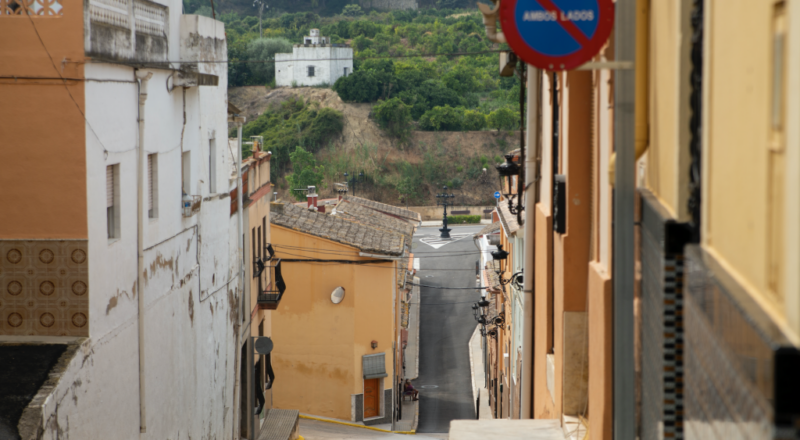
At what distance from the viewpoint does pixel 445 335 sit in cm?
3597

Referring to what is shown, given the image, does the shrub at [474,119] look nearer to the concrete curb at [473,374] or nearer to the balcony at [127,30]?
the concrete curb at [473,374]

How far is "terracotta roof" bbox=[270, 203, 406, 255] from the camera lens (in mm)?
21484

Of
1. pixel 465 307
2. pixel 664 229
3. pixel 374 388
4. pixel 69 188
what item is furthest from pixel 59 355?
pixel 465 307

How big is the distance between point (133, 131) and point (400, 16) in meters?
106

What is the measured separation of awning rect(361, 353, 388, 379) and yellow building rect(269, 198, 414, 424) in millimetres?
28

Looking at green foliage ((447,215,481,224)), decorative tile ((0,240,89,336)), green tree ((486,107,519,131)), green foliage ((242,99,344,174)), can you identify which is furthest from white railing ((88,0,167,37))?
green tree ((486,107,519,131))

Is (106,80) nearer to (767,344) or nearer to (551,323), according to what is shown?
(551,323)

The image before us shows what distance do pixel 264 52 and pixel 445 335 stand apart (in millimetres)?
57381

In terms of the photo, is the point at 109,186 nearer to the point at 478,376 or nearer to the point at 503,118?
the point at 478,376

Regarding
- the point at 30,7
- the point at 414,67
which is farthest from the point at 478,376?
the point at 414,67

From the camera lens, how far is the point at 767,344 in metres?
1.83

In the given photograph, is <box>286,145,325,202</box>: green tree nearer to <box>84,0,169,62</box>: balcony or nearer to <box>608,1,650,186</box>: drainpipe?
<box>84,0,169,62</box>: balcony

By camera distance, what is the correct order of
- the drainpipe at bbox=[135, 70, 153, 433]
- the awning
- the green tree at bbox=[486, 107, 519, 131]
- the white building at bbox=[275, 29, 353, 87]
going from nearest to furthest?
the drainpipe at bbox=[135, 70, 153, 433] < the awning < the green tree at bbox=[486, 107, 519, 131] < the white building at bbox=[275, 29, 353, 87]

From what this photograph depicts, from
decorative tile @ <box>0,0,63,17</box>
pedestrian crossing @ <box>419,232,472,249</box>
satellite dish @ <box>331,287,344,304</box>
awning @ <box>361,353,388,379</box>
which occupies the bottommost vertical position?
awning @ <box>361,353,388,379</box>
